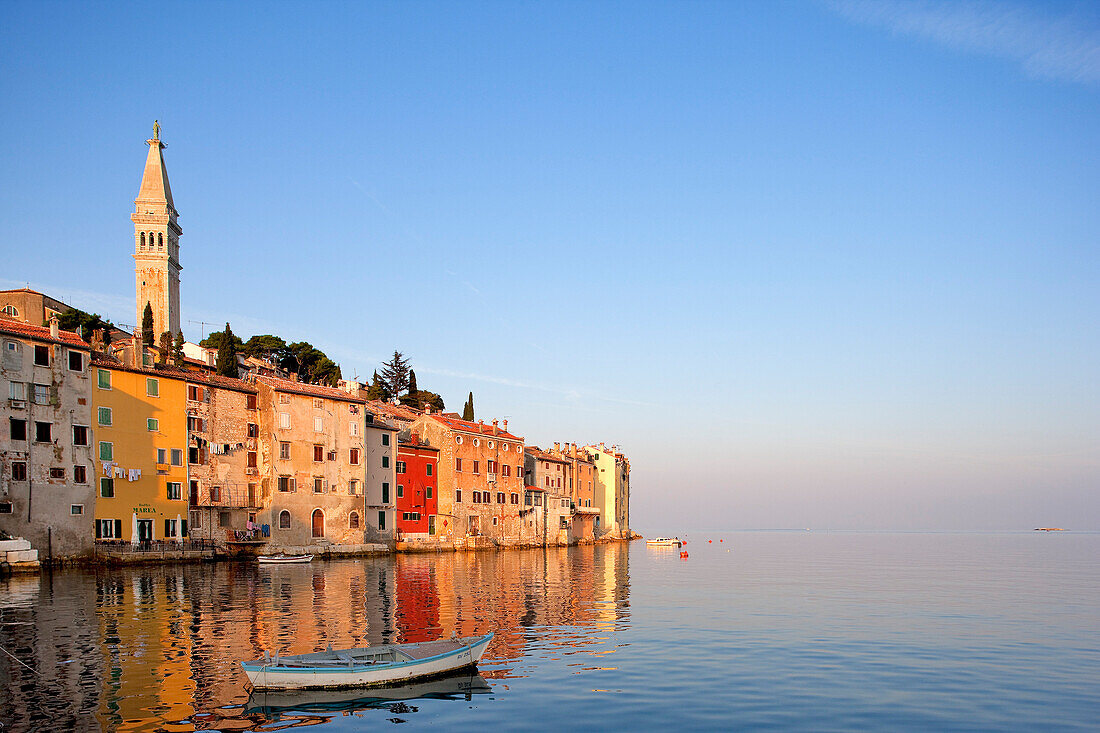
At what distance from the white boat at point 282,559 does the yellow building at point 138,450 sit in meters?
6.65

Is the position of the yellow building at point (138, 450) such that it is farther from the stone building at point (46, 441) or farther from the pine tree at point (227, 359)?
the pine tree at point (227, 359)

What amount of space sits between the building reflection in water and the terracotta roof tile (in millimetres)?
16336

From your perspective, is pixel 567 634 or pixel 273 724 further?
pixel 567 634

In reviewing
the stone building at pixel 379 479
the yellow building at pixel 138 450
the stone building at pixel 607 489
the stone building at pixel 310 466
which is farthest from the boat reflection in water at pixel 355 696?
the stone building at pixel 607 489

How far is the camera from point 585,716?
69.6 feet

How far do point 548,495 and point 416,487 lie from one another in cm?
2639

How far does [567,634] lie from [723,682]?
31.2ft

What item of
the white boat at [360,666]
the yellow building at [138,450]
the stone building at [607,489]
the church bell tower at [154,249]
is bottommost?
the stone building at [607,489]

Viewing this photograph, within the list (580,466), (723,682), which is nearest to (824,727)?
(723,682)

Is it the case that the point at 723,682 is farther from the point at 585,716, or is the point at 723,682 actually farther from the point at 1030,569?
the point at 1030,569

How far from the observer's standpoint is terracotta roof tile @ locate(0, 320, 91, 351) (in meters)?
Answer: 59.1

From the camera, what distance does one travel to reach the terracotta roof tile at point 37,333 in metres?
59.1

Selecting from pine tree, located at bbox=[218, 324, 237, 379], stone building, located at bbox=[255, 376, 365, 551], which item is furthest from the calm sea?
pine tree, located at bbox=[218, 324, 237, 379]

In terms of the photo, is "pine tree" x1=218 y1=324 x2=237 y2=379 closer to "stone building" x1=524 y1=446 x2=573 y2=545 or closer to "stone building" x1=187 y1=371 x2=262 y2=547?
"stone building" x1=187 y1=371 x2=262 y2=547
